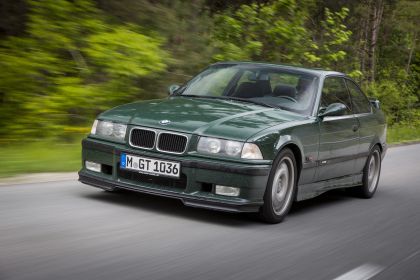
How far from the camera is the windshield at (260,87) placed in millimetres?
7656

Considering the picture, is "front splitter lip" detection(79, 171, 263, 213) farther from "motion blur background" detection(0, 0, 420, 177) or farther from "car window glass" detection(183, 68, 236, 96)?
"motion blur background" detection(0, 0, 420, 177)

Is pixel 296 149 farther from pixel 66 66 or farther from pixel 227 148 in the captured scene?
pixel 66 66

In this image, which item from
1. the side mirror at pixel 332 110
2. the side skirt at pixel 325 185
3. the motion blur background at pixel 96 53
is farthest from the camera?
the motion blur background at pixel 96 53

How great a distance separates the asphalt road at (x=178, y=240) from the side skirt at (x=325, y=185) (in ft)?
0.70

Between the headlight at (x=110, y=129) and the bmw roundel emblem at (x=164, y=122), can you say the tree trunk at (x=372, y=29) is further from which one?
the bmw roundel emblem at (x=164, y=122)

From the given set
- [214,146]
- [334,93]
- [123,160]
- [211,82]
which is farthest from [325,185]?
[123,160]

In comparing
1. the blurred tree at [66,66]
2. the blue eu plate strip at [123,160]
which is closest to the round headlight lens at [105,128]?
the blue eu plate strip at [123,160]

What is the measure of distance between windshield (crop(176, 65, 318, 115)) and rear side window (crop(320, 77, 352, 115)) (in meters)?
0.21

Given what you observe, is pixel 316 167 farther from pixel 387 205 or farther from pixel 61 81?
pixel 61 81

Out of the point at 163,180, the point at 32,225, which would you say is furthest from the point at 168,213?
the point at 32,225

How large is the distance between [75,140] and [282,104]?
4.04 metres

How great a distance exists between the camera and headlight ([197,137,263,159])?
636cm

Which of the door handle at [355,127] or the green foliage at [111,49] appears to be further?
the green foliage at [111,49]

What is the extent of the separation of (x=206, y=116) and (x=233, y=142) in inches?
19.6
